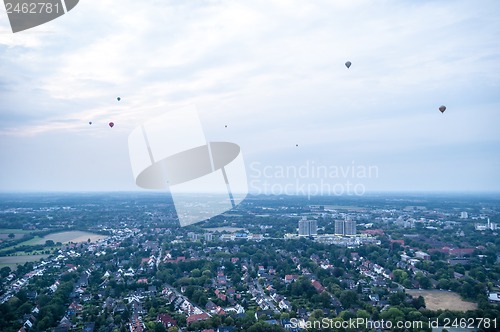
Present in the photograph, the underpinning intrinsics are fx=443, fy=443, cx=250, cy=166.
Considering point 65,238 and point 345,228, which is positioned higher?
point 345,228

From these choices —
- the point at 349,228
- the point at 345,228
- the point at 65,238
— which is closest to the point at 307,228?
the point at 345,228

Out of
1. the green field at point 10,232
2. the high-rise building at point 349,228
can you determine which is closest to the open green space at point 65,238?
→ the green field at point 10,232

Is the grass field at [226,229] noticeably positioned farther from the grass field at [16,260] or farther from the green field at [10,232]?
the grass field at [16,260]

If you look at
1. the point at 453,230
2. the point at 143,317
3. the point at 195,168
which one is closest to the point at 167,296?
the point at 143,317

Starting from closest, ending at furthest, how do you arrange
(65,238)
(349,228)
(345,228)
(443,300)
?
(443,300), (65,238), (349,228), (345,228)

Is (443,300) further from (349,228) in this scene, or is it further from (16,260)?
(16,260)

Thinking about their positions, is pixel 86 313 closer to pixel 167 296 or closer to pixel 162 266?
pixel 167 296
